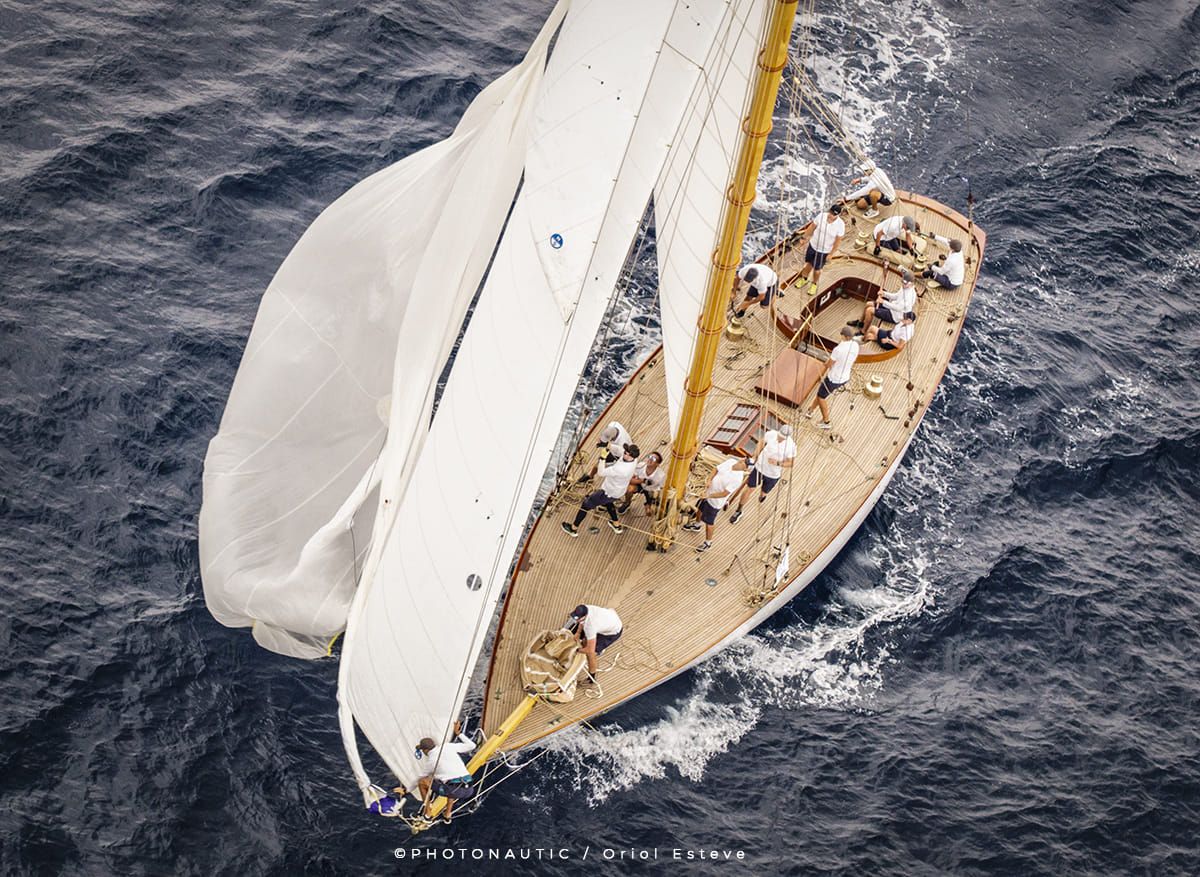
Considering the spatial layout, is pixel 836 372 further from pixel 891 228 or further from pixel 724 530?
pixel 891 228

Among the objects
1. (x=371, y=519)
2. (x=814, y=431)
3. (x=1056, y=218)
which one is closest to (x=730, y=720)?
(x=814, y=431)

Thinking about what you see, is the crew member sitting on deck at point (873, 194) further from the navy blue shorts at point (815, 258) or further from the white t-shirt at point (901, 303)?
the white t-shirt at point (901, 303)

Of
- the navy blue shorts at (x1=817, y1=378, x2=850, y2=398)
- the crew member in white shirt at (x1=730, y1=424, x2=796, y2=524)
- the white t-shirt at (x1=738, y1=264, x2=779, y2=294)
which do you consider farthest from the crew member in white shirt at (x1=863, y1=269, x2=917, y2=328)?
the crew member in white shirt at (x1=730, y1=424, x2=796, y2=524)

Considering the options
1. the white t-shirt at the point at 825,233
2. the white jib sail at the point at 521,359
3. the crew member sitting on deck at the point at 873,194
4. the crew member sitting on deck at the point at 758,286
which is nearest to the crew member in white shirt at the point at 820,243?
the white t-shirt at the point at 825,233

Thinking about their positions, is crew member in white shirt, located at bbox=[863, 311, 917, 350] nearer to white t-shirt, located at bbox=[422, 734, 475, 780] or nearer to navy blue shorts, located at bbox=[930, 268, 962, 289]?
navy blue shorts, located at bbox=[930, 268, 962, 289]

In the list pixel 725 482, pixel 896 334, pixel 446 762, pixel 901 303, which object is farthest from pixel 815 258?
pixel 446 762

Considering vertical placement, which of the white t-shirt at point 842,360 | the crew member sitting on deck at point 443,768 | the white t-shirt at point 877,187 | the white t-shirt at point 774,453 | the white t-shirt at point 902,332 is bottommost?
the crew member sitting on deck at point 443,768
